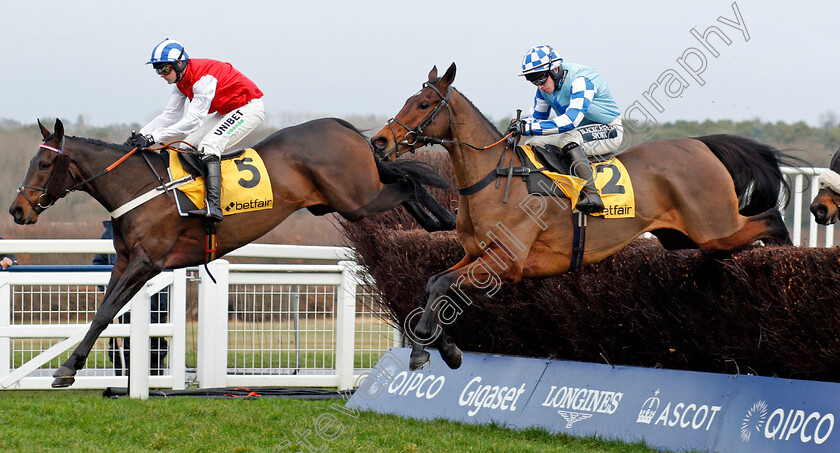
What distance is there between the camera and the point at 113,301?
18.9 feet

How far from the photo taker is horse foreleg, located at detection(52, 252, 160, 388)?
5527 mm

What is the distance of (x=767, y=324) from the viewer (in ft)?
15.2

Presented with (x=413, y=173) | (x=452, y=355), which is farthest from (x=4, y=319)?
(x=452, y=355)

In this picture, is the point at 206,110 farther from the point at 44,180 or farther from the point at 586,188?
the point at 586,188

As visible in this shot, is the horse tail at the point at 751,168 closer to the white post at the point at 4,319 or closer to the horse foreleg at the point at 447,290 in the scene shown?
the horse foreleg at the point at 447,290

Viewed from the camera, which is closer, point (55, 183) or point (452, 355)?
point (452, 355)

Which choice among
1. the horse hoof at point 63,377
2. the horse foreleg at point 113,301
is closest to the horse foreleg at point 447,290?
the horse foreleg at point 113,301

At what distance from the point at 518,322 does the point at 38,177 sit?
133 inches

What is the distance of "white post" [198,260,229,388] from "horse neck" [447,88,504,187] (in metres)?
3.15

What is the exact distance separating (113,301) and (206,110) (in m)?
1.44

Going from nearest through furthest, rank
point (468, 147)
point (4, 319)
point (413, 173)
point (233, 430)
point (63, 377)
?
point (468, 147) < point (63, 377) < point (233, 430) < point (413, 173) < point (4, 319)

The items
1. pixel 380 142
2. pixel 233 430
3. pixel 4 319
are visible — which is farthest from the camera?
pixel 4 319

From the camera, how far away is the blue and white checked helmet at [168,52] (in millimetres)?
5977

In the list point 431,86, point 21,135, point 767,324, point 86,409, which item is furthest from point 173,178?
point 21,135
